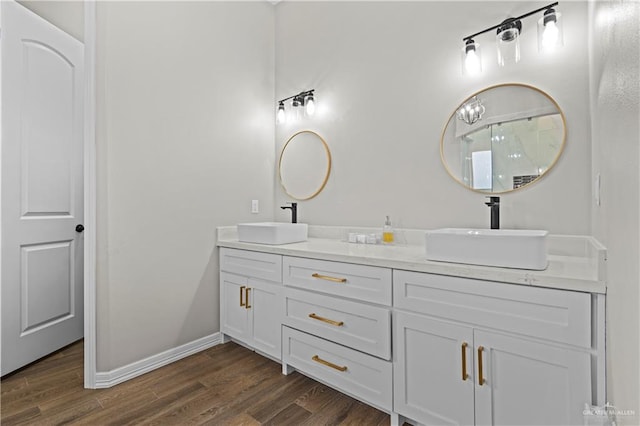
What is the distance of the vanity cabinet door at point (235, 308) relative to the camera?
7.73 feet

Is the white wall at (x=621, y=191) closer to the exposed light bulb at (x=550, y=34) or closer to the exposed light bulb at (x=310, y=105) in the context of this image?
the exposed light bulb at (x=550, y=34)

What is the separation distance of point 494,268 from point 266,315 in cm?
142

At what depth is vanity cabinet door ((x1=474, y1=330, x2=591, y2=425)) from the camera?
115cm

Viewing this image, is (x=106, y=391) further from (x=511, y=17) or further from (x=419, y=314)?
(x=511, y=17)

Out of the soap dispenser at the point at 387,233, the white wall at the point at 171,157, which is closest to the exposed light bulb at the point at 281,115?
the white wall at the point at 171,157

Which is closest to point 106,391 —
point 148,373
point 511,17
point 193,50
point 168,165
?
point 148,373

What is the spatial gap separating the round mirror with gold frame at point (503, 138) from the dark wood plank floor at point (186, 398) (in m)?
1.37

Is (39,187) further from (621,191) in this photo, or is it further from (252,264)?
(621,191)

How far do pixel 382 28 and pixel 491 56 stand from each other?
2.58 feet

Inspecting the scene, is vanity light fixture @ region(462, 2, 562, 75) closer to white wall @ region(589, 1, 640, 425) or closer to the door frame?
white wall @ region(589, 1, 640, 425)

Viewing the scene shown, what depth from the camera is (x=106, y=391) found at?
1.93 meters

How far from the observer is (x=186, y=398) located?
1858mm

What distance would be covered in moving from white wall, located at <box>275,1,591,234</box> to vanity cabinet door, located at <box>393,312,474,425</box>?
0.75 m

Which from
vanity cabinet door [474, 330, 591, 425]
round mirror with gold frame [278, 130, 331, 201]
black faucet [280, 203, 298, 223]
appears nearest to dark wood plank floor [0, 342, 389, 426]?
vanity cabinet door [474, 330, 591, 425]
